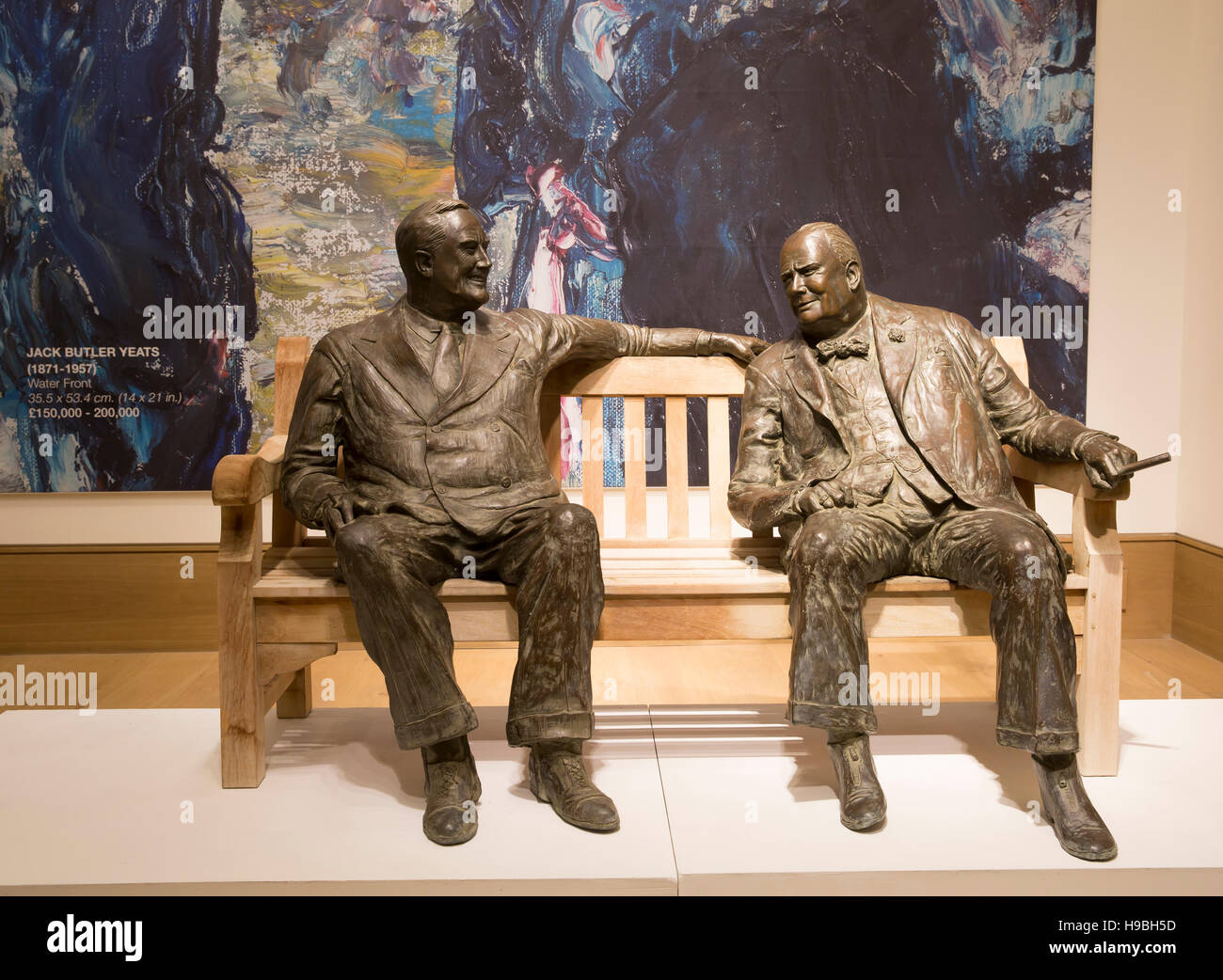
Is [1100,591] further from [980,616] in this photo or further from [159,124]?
[159,124]

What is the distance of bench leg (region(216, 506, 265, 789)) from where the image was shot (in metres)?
3.15

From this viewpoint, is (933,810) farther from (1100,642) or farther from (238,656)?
(238,656)

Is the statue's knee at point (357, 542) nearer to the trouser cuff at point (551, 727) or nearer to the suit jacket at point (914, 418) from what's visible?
the trouser cuff at point (551, 727)

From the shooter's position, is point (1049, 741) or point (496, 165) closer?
point (1049, 741)

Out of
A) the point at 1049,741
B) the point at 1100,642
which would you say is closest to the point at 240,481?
the point at 1049,741

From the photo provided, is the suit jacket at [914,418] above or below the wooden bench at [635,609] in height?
above

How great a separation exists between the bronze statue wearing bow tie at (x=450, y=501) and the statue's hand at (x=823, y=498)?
0.63 m

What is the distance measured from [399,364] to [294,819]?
4.43 ft

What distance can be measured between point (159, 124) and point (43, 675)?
99.0 inches

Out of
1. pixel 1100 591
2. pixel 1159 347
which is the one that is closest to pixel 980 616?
pixel 1100 591

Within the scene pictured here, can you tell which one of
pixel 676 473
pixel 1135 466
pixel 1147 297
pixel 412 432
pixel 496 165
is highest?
pixel 496 165

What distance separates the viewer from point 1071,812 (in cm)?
277

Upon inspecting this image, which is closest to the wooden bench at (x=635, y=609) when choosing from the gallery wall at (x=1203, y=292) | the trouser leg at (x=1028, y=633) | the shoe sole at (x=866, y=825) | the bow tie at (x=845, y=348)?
the trouser leg at (x=1028, y=633)

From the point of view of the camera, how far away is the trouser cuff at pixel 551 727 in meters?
2.96
